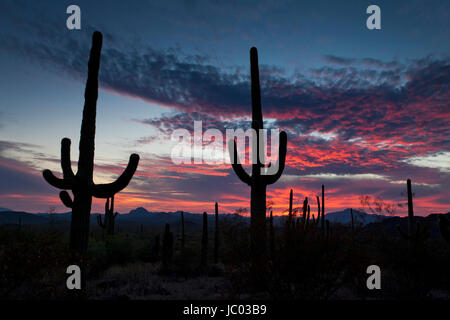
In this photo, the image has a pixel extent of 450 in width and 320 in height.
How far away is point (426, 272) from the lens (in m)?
10.8

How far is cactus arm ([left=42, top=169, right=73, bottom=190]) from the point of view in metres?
8.05

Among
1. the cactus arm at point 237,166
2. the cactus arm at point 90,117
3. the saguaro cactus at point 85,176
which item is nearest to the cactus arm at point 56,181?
the saguaro cactus at point 85,176

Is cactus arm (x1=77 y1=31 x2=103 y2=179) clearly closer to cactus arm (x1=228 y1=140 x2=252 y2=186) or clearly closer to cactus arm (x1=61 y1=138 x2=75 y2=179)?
cactus arm (x1=61 y1=138 x2=75 y2=179)

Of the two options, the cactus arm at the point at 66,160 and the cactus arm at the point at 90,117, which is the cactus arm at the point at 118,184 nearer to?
the cactus arm at the point at 90,117

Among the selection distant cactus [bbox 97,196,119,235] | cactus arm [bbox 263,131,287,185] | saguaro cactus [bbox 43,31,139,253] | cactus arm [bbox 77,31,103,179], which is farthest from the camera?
distant cactus [bbox 97,196,119,235]

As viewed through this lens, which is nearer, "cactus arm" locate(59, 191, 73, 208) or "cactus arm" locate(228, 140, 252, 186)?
"cactus arm" locate(59, 191, 73, 208)

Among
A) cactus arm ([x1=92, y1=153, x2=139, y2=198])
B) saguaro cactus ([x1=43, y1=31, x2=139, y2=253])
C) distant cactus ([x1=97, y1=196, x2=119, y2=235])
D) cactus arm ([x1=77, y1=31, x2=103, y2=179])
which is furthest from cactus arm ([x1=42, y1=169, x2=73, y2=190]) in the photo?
distant cactus ([x1=97, y1=196, x2=119, y2=235])

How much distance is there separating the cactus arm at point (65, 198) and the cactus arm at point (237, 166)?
5018 mm

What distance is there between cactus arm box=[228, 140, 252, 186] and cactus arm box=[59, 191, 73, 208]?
502 cm

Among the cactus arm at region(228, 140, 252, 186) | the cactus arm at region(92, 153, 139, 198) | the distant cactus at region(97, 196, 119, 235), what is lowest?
the distant cactus at region(97, 196, 119, 235)

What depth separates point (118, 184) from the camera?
358 inches
